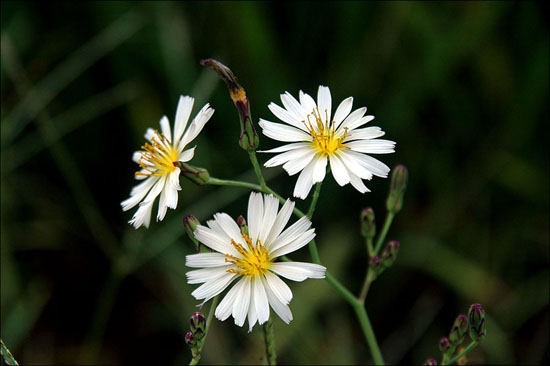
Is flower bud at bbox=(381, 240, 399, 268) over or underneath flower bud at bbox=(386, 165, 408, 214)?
underneath

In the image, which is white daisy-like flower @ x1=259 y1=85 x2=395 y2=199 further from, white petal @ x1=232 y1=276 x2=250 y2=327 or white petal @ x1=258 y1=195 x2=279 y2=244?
white petal @ x1=232 y1=276 x2=250 y2=327

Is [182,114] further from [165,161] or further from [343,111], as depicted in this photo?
[343,111]

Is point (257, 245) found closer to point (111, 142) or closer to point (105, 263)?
point (105, 263)

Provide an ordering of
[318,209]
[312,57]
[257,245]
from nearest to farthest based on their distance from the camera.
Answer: [257,245]
[318,209]
[312,57]

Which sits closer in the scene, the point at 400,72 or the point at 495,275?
the point at 495,275

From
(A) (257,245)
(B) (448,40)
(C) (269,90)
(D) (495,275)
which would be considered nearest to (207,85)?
(C) (269,90)

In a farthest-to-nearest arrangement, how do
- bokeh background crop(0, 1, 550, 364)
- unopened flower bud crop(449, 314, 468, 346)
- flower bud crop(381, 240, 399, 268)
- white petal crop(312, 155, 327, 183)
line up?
1. bokeh background crop(0, 1, 550, 364)
2. flower bud crop(381, 240, 399, 268)
3. unopened flower bud crop(449, 314, 468, 346)
4. white petal crop(312, 155, 327, 183)

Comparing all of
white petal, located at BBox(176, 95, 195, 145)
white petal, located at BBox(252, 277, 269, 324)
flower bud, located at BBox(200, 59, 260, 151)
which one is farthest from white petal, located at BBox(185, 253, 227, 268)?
white petal, located at BBox(176, 95, 195, 145)
